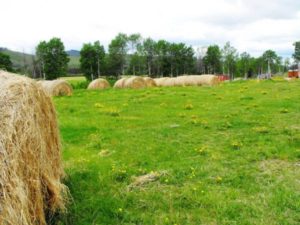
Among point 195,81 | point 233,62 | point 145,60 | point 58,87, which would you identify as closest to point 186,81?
point 195,81

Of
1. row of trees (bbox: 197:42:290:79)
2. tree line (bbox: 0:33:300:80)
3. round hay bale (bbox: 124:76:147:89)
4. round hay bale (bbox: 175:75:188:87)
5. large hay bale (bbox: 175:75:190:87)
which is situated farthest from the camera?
row of trees (bbox: 197:42:290:79)

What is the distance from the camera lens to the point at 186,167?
7.38 m

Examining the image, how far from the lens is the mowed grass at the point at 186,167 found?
5.50 meters

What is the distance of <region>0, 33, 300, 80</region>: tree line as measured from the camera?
67.2 meters

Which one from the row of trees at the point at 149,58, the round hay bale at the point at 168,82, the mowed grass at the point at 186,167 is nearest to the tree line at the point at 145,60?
the row of trees at the point at 149,58

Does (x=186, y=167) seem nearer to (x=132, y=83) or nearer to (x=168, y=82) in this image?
(x=132, y=83)

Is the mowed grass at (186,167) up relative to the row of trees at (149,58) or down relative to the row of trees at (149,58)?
down

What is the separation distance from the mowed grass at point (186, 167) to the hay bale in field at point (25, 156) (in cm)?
84

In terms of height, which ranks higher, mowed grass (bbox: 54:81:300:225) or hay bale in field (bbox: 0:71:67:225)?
hay bale in field (bbox: 0:71:67:225)

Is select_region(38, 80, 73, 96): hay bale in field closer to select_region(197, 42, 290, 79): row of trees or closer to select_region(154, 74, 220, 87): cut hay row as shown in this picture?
select_region(154, 74, 220, 87): cut hay row

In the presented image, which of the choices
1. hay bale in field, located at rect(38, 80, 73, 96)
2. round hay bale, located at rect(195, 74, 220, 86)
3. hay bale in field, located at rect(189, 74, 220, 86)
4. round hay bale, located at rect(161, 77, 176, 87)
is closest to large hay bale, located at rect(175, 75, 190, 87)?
round hay bale, located at rect(161, 77, 176, 87)

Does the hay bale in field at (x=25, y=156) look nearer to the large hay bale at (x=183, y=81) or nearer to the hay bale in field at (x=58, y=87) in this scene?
the hay bale in field at (x=58, y=87)

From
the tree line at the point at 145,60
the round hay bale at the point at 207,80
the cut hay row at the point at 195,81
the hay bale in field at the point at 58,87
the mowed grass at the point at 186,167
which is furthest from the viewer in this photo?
the tree line at the point at 145,60

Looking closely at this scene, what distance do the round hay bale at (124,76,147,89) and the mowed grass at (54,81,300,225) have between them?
19.5m
